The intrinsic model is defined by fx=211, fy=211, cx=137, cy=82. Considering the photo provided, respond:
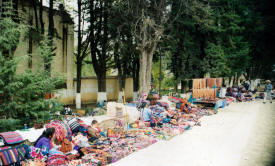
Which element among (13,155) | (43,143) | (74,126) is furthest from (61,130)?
(13,155)

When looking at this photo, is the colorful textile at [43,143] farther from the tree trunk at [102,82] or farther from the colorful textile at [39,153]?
the tree trunk at [102,82]

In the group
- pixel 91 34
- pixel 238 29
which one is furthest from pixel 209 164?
pixel 238 29

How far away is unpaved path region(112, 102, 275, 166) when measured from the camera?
5754 millimetres

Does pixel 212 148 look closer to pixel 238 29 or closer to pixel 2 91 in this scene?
pixel 2 91

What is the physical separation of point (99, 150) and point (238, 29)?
72.8 ft

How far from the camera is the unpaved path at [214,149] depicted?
5.75 m

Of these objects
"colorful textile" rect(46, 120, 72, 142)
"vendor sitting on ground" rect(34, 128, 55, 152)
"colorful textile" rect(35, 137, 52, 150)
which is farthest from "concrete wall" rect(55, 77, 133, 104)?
"colorful textile" rect(35, 137, 52, 150)

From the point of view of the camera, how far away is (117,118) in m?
9.13

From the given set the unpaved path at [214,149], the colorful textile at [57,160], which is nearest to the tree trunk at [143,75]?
the unpaved path at [214,149]

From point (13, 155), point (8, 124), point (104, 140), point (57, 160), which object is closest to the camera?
point (13, 155)

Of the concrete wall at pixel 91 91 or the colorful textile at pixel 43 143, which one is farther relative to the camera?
the concrete wall at pixel 91 91

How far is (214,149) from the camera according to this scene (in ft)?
22.3

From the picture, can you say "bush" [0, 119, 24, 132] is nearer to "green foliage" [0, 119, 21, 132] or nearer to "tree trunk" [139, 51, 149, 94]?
"green foliage" [0, 119, 21, 132]

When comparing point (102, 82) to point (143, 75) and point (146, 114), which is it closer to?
point (143, 75)
